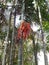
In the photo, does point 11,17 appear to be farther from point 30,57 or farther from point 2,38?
point 30,57

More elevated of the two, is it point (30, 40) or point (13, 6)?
point (13, 6)

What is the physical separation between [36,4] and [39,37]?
506 centimetres

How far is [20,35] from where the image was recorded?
29.8ft

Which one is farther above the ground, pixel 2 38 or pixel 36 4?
pixel 36 4

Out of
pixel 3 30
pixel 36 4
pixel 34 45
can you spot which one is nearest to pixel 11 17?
pixel 3 30

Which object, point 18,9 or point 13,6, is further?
point 18,9

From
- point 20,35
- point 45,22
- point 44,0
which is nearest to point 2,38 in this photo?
point 45,22

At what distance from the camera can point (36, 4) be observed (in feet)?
37.9

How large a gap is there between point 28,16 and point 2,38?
9.18 feet

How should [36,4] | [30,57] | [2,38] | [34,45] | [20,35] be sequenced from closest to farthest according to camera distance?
[20,35]
[36,4]
[2,38]
[34,45]
[30,57]

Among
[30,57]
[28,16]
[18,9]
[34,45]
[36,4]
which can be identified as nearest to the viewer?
[36,4]

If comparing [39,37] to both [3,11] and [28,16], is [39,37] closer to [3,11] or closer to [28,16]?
[28,16]

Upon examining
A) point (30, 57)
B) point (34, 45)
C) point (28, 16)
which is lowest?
point (30, 57)

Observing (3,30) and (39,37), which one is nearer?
(3,30)
